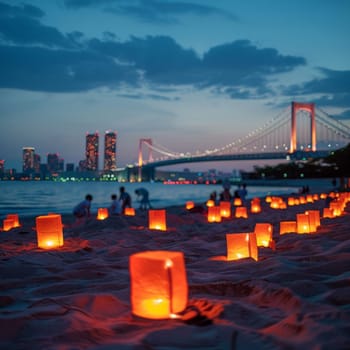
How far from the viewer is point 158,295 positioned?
1859mm

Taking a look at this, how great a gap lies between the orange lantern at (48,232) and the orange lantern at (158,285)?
258cm

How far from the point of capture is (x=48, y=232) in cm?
432

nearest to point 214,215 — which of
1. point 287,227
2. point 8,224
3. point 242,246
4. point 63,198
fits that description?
point 287,227

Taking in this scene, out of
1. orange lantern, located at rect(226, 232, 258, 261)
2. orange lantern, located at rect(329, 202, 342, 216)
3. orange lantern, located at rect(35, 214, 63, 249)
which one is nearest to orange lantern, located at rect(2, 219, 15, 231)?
orange lantern, located at rect(35, 214, 63, 249)

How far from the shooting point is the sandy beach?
5.46ft

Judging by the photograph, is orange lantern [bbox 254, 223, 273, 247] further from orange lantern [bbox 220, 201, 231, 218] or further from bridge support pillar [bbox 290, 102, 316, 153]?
bridge support pillar [bbox 290, 102, 316, 153]

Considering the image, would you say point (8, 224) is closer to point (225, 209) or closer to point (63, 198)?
point (225, 209)

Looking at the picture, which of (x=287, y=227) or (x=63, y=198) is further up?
(x=287, y=227)

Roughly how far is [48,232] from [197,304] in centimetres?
261

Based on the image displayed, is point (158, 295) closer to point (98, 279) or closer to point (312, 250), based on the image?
point (98, 279)

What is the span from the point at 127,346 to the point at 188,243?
291 cm

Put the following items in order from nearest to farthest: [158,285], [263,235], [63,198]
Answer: [158,285] < [263,235] < [63,198]

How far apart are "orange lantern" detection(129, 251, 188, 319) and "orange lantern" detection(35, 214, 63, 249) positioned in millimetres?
2582

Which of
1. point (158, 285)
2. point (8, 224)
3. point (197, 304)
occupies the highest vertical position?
point (158, 285)
